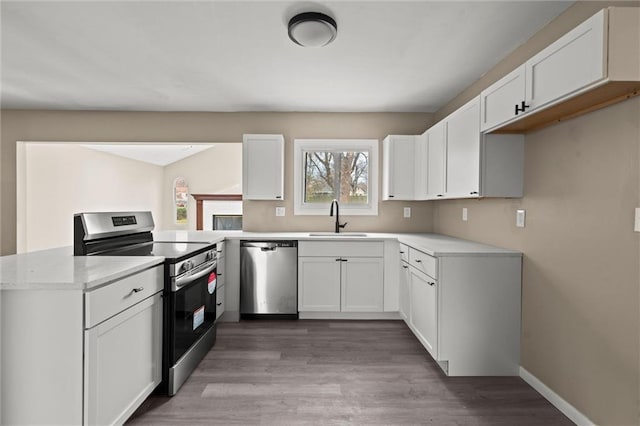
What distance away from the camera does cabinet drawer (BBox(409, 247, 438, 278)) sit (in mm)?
2404

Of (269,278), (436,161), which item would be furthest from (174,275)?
(436,161)

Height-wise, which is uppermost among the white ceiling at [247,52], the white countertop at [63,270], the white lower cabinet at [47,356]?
the white ceiling at [247,52]

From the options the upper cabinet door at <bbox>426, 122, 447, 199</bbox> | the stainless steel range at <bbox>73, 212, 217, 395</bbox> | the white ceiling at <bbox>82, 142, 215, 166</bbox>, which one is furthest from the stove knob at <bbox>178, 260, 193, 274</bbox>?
the white ceiling at <bbox>82, 142, 215, 166</bbox>

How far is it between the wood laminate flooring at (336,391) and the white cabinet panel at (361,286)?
497 millimetres

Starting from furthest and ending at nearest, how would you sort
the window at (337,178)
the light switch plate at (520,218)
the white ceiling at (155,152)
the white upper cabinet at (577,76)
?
the white ceiling at (155,152) → the window at (337,178) → the light switch plate at (520,218) → the white upper cabinet at (577,76)

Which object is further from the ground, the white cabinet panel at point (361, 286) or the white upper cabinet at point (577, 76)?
the white upper cabinet at point (577, 76)

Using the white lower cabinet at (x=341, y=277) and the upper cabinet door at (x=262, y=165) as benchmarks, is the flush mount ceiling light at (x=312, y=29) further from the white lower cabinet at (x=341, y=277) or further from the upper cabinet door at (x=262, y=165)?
the white lower cabinet at (x=341, y=277)

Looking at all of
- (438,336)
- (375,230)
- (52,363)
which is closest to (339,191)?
(375,230)

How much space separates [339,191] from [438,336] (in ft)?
7.46

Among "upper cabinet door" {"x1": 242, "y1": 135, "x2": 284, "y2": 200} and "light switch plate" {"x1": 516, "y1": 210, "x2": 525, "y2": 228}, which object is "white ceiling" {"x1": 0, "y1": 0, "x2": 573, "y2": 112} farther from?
"light switch plate" {"x1": 516, "y1": 210, "x2": 525, "y2": 228}

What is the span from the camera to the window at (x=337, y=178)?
409 centimetres

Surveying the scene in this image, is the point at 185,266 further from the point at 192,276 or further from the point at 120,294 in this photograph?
the point at 120,294

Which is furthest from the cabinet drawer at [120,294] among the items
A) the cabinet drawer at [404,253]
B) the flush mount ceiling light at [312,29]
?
the cabinet drawer at [404,253]

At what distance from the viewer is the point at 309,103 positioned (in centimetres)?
371
